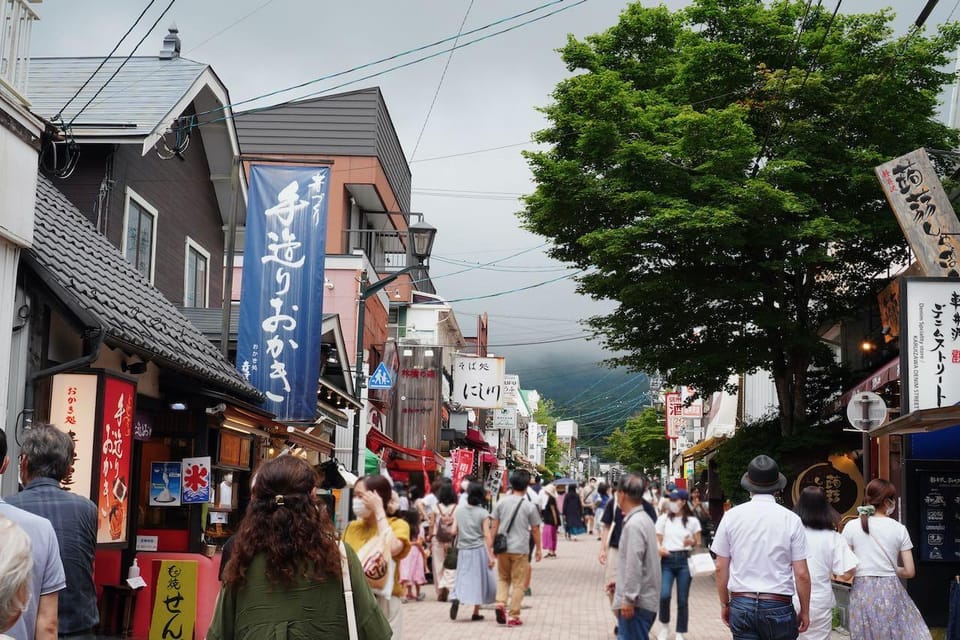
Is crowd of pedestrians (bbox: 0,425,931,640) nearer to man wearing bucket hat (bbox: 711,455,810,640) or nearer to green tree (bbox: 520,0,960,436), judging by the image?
man wearing bucket hat (bbox: 711,455,810,640)

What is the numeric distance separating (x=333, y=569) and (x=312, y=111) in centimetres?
2955

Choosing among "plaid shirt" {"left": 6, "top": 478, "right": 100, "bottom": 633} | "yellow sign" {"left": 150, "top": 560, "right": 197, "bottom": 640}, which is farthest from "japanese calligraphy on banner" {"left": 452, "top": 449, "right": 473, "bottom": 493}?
"plaid shirt" {"left": 6, "top": 478, "right": 100, "bottom": 633}

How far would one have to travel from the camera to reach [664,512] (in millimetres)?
14508

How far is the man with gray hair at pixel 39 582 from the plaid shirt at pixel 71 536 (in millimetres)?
719

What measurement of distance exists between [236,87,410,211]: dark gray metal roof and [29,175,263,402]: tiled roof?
16.8m

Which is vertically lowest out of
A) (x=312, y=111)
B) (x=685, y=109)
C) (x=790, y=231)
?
(x=790, y=231)

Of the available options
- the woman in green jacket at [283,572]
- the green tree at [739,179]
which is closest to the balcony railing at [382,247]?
the green tree at [739,179]

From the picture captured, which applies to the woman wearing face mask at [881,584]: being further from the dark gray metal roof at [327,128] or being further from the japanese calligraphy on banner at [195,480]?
the dark gray metal roof at [327,128]

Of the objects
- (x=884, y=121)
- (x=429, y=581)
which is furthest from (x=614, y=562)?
(x=884, y=121)

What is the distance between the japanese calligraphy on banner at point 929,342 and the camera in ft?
44.5

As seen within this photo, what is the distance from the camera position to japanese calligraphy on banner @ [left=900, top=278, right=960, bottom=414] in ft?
44.5

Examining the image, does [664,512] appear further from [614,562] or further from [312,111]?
[312,111]

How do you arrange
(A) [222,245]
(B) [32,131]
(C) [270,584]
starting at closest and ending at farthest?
(C) [270,584] → (B) [32,131] → (A) [222,245]

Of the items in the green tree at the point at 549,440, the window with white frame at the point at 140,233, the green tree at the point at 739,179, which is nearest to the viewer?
the window with white frame at the point at 140,233
